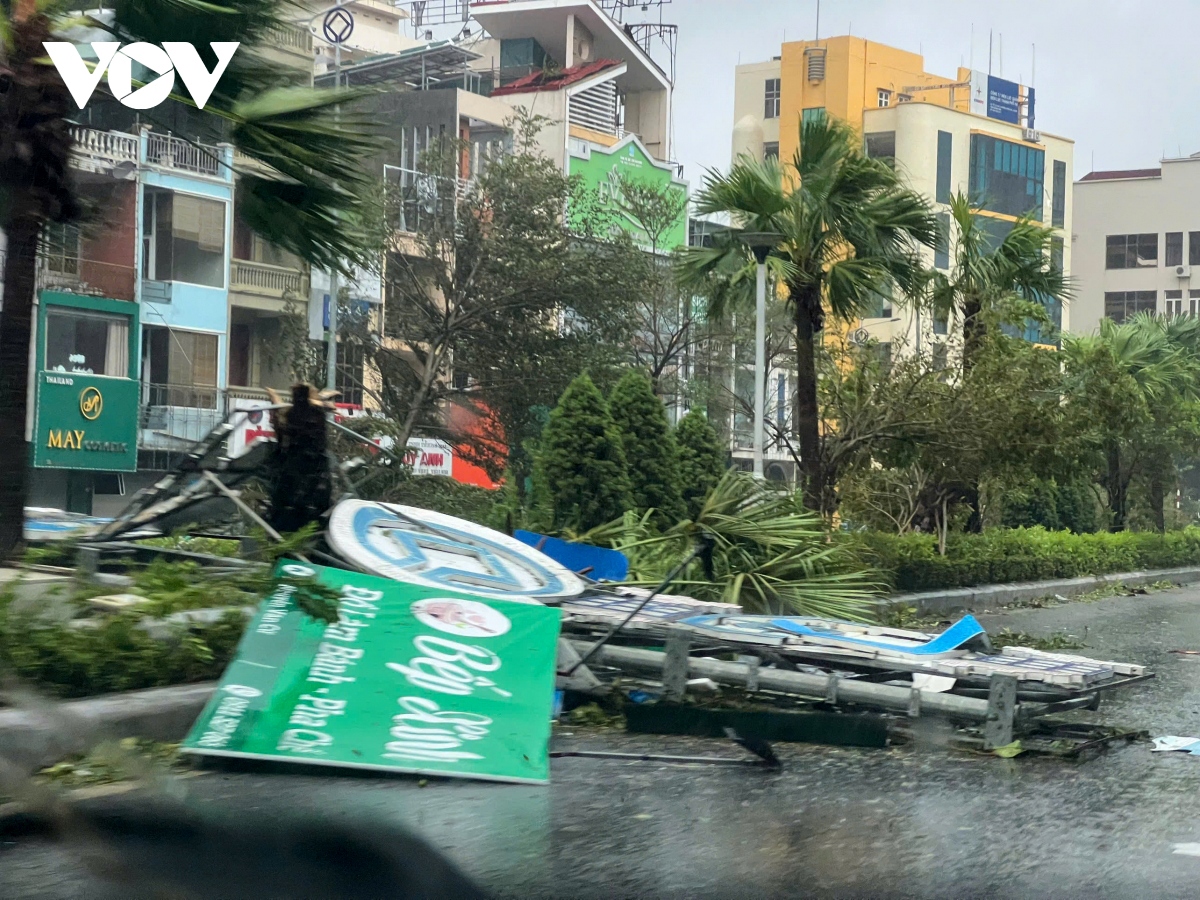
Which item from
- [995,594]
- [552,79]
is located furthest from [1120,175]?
[995,594]

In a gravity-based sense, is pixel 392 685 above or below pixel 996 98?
below

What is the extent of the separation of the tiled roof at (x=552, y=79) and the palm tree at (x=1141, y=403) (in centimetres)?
2976

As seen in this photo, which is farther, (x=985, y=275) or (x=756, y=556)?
(x=985, y=275)

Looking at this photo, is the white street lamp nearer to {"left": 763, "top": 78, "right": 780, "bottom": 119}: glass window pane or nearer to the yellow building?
the yellow building

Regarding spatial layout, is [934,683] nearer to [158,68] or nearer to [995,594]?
[158,68]

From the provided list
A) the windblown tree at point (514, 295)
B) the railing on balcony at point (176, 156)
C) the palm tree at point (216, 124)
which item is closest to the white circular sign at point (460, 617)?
the palm tree at point (216, 124)

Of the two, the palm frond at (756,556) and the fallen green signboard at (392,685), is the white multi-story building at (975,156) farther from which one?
the fallen green signboard at (392,685)

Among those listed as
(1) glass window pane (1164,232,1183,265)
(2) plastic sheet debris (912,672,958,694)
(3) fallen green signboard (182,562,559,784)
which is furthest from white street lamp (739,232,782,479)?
(1) glass window pane (1164,232,1183,265)

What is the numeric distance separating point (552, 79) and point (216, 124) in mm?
53345

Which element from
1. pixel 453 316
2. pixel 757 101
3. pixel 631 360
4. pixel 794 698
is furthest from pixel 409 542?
pixel 757 101

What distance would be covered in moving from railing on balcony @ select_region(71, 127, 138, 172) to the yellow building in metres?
43.9

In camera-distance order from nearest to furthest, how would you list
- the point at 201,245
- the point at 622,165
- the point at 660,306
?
1. the point at 660,306
2. the point at 201,245
3. the point at 622,165

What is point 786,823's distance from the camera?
17.6ft

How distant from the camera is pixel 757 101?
8150 centimetres
